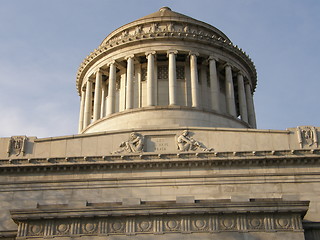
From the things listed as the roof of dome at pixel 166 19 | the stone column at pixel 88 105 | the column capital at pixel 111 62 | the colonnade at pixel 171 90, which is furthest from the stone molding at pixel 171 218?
the roof of dome at pixel 166 19

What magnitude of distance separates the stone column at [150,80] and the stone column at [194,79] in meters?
2.91

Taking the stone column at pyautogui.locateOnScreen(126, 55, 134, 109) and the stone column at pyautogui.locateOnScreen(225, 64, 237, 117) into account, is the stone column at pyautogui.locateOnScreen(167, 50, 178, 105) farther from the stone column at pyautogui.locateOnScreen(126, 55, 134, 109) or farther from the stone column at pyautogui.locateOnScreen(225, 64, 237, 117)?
the stone column at pyautogui.locateOnScreen(225, 64, 237, 117)

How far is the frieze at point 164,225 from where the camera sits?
75.0ft

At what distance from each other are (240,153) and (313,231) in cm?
561

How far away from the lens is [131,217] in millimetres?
23203

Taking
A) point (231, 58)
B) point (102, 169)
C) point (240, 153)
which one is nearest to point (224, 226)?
point (240, 153)

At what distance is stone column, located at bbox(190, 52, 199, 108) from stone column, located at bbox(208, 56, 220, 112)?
4.00 ft

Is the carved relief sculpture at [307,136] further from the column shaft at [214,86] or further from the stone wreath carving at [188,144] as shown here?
the column shaft at [214,86]

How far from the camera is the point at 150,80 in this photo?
38906 mm

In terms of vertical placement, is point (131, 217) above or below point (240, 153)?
below

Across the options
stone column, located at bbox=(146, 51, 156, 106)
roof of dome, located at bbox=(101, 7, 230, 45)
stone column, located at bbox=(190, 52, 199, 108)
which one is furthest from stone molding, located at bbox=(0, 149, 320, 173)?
roof of dome, located at bbox=(101, 7, 230, 45)

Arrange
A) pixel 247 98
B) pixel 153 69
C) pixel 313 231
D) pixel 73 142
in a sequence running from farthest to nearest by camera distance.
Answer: pixel 247 98 → pixel 153 69 → pixel 73 142 → pixel 313 231

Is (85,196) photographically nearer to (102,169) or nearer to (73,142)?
(102,169)

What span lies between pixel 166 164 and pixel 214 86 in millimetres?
13221
